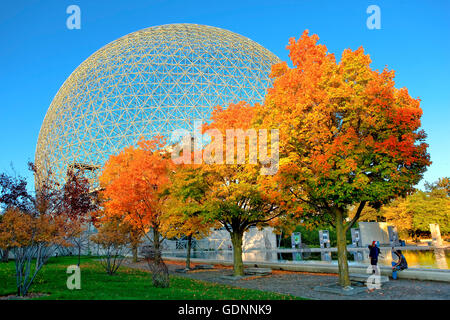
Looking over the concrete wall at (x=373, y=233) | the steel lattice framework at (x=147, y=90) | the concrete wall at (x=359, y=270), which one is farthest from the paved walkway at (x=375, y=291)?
the steel lattice framework at (x=147, y=90)

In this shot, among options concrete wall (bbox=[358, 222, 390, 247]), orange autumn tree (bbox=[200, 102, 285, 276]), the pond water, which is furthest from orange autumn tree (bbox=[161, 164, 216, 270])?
concrete wall (bbox=[358, 222, 390, 247])

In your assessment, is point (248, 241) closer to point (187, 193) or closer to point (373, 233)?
point (373, 233)

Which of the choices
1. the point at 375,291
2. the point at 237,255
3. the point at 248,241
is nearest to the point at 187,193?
the point at 237,255

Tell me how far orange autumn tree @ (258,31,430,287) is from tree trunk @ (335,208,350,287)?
0.11 ft

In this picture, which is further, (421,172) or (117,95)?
(117,95)

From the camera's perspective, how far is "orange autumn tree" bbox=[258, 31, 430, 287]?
974cm

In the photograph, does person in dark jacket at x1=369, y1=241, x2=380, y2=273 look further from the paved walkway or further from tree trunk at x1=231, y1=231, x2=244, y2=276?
tree trunk at x1=231, y1=231, x2=244, y2=276

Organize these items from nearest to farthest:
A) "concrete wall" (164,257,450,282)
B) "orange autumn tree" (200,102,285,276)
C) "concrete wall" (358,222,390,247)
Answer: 1. "concrete wall" (164,257,450,282)
2. "orange autumn tree" (200,102,285,276)
3. "concrete wall" (358,222,390,247)
